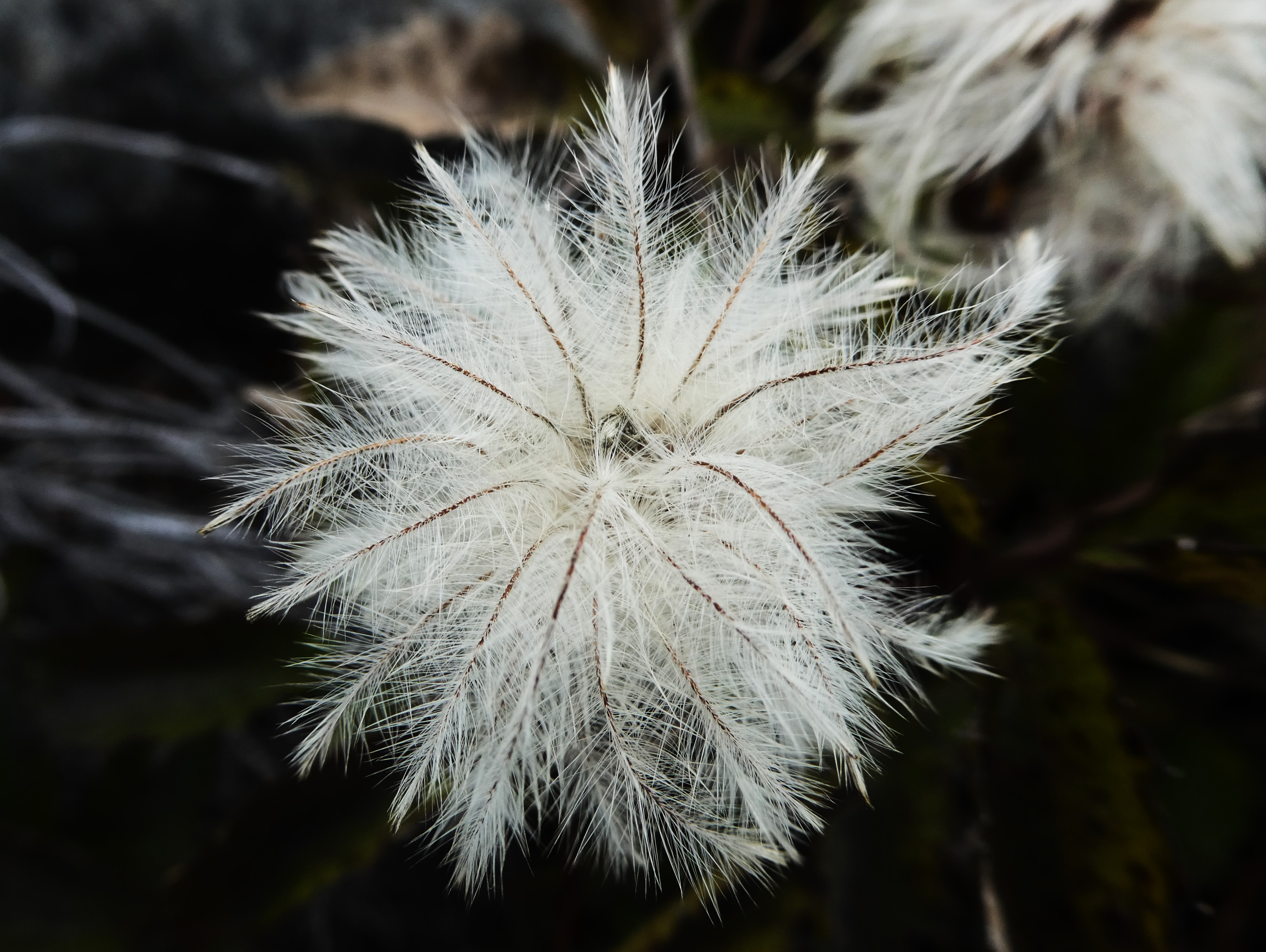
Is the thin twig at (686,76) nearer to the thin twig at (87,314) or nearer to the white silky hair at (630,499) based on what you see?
the white silky hair at (630,499)

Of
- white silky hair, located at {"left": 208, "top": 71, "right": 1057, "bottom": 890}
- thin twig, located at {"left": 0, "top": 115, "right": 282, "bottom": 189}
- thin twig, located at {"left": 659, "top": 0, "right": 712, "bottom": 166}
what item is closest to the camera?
white silky hair, located at {"left": 208, "top": 71, "right": 1057, "bottom": 890}

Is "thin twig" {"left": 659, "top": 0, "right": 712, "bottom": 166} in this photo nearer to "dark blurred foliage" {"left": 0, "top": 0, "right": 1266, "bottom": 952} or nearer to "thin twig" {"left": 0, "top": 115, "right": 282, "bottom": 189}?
"dark blurred foliage" {"left": 0, "top": 0, "right": 1266, "bottom": 952}

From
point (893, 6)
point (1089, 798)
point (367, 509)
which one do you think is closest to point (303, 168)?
point (367, 509)

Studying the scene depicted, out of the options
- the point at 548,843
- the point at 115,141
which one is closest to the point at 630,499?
the point at 548,843

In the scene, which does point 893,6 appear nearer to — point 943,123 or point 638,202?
point 943,123

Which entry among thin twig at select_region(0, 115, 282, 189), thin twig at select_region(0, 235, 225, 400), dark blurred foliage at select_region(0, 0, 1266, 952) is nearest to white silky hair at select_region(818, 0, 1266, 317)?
dark blurred foliage at select_region(0, 0, 1266, 952)

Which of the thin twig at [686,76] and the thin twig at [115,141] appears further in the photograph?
the thin twig at [115,141]

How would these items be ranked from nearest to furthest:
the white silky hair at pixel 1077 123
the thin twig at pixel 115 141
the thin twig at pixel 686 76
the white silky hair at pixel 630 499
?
1. the white silky hair at pixel 630 499
2. the white silky hair at pixel 1077 123
3. the thin twig at pixel 686 76
4. the thin twig at pixel 115 141

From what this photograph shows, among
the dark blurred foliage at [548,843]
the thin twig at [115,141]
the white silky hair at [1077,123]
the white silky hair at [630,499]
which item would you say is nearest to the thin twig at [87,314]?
the dark blurred foliage at [548,843]
